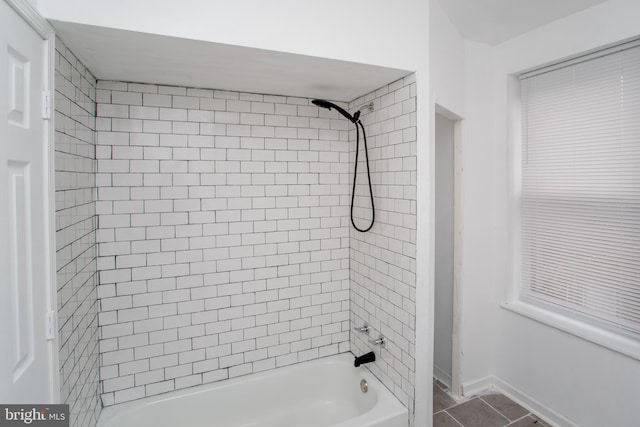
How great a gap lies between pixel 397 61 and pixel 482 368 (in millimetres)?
2366

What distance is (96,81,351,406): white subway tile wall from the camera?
187cm

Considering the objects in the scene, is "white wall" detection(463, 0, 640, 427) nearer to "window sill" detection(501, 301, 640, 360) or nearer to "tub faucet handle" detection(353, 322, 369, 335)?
"window sill" detection(501, 301, 640, 360)

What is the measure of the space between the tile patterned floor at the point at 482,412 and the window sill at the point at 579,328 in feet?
2.19

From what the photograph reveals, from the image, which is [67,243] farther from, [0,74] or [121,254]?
[0,74]

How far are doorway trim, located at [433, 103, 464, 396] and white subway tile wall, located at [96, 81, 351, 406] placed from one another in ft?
2.74

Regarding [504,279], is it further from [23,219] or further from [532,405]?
[23,219]

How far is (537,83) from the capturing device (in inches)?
92.0

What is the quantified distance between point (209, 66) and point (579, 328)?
2648 millimetres

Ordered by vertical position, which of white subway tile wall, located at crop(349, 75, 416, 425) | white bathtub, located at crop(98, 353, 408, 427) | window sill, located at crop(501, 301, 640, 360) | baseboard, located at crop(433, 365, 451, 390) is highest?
white subway tile wall, located at crop(349, 75, 416, 425)

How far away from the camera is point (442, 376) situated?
2.72m

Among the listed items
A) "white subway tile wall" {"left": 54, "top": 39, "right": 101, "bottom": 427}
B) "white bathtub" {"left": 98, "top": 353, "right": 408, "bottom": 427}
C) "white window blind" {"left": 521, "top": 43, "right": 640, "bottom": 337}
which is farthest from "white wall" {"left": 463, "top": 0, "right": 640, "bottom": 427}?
"white subway tile wall" {"left": 54, "top": 39, "right": 101, "bottom": 427}

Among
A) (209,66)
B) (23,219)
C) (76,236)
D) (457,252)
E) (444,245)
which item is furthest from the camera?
(444,245)

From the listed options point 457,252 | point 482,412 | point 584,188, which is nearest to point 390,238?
point 457,252

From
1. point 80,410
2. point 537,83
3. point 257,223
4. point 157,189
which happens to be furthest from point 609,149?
point 80,410
